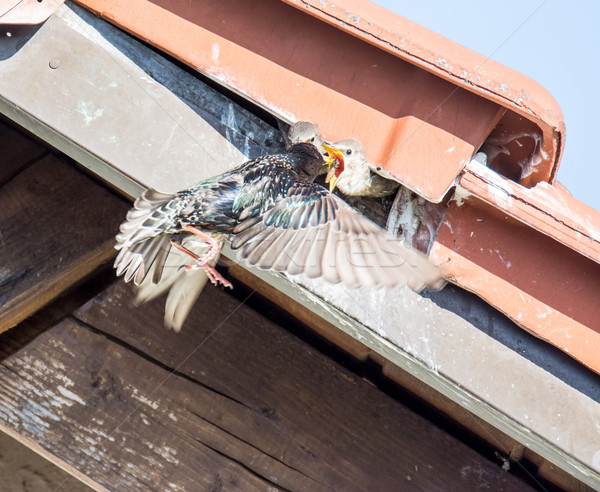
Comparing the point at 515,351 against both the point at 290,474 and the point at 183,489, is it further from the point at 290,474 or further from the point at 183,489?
the point at 183,489

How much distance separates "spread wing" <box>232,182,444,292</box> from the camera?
1.61 metres

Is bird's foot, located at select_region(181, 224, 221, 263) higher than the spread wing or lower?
lower

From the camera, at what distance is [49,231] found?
195 cm

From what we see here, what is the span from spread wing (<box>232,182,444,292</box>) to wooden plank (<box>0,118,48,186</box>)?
0.58 metres

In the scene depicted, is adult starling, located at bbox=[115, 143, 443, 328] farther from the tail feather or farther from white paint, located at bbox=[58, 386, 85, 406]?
white paint, located at bbox=[58, 386, 85, 406]

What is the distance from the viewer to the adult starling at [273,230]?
165 cm

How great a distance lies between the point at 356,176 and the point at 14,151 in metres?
0.92

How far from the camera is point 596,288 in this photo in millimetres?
1602

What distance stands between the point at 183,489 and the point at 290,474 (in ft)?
0.86

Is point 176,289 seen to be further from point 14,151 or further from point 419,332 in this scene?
point 419,332

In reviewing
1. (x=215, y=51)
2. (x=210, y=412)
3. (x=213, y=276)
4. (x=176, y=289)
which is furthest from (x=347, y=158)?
(x=210, y=412)

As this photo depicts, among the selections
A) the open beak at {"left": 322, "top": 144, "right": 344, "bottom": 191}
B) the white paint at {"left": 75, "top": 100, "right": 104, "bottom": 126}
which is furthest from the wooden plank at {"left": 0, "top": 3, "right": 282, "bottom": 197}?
the open beak at {"left": 322, "top": 144, "right": 344, "bottom": 191}

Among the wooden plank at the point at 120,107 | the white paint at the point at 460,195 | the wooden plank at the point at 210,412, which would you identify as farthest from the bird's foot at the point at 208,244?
the white paint at the point at 460,195

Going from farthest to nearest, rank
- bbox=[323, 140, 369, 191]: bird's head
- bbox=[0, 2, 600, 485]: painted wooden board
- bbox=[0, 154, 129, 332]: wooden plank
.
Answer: bbox=[0, 154, 129, 332]: wooden plank < bbox=[323, 140, 369, 191]: bird's head < bbox=[0, 2, 600, 485]: painted wooden board
